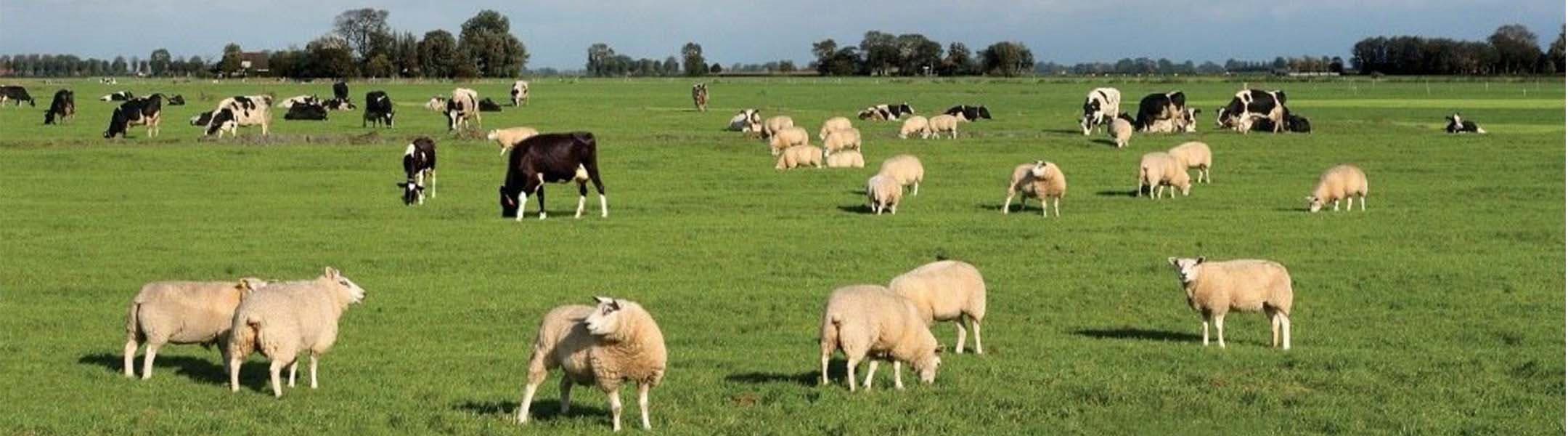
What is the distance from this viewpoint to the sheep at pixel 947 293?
1435 cm

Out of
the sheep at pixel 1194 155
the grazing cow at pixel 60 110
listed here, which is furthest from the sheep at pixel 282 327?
the grazing cow at pixel 60 110

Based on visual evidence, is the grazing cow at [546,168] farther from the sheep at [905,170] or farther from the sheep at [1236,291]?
the sheep at [1236,291]

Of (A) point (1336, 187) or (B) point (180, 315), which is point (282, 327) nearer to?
(B) point (180, 315)

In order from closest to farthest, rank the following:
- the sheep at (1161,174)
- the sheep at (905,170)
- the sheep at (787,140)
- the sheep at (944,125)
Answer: the sheep at (1161,174)
the sheep at (905,170)
the sheep at (787,140)
the sheep at (944,125)

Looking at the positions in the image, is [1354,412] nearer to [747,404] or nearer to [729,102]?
[747,404]

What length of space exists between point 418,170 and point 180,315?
64.7 ft

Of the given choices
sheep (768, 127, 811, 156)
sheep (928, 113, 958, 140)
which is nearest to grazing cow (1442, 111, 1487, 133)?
sheep (928, 113, 958, 140)

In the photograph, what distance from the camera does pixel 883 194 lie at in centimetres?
2839

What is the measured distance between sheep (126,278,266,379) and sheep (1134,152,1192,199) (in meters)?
20.6

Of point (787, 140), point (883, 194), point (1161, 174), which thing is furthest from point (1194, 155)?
point (787, 140)

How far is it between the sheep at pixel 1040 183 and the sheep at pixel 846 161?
1011 centimetres

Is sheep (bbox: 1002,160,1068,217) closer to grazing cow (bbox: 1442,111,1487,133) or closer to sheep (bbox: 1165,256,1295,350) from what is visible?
sheep (bbox: 1165,256,1295,350)

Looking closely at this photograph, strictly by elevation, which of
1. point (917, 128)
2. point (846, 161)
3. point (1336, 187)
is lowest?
point (1336, 187)

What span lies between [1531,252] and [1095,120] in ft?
99.2
